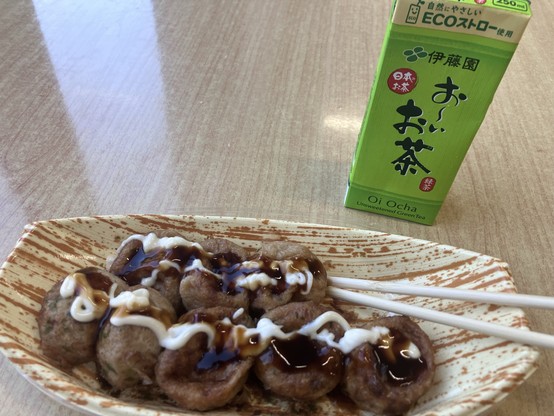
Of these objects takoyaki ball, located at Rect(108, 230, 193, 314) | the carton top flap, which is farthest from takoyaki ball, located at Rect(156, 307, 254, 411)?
the carton top flap

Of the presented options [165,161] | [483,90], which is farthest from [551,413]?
[165,161]

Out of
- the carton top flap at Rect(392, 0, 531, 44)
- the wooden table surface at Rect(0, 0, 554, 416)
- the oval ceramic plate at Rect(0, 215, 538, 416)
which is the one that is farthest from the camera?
the wooden table surface at Rect(0, 0, 554, 416)

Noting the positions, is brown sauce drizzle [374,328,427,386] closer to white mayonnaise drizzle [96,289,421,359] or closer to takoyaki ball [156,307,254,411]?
white mayonnaise drizzle [96,289,421,359]

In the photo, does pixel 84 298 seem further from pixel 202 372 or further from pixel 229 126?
pixel 229 126

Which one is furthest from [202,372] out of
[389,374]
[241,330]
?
[389,374]

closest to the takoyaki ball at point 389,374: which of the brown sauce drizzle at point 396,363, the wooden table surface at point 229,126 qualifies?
the brown sauce drizzle at point 396,363

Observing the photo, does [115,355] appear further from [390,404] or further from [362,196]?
[362,196]
